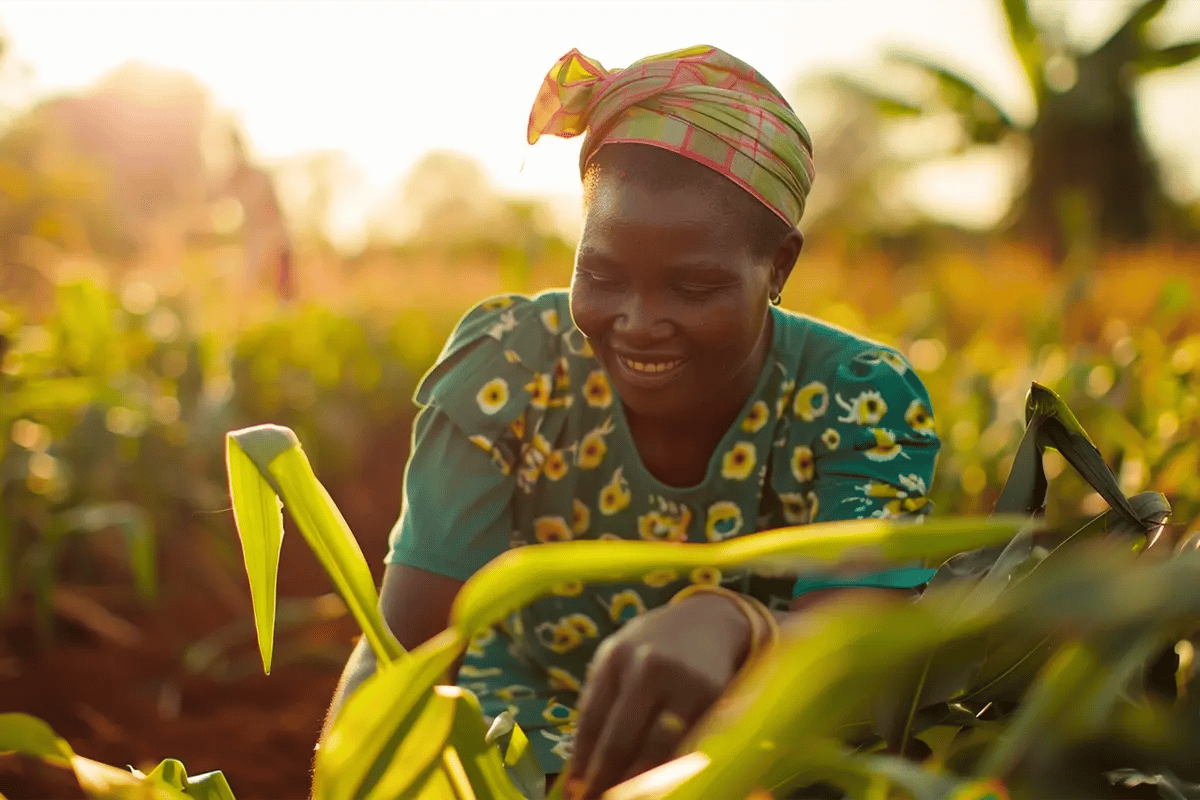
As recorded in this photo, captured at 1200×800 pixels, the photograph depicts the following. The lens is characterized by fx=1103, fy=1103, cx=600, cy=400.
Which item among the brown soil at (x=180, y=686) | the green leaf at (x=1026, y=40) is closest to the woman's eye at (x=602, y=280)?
the brown soil at (x=180, y=686)

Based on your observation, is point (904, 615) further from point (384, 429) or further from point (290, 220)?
point (290, 220)

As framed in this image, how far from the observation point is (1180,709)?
23.9 inches

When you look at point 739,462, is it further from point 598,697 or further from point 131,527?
point 131,527

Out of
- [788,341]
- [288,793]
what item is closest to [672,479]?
[788,341]

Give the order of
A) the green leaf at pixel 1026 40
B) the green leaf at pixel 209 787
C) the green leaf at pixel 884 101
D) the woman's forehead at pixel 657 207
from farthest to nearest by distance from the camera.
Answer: the green leaf at pixel 884 101 < the green leaf at pixel 1026 40 < the woman's forehead at pixel 657 207 < the green leaf at pixel 209 787

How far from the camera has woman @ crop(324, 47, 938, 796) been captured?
42.9 inches

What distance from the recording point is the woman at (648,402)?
1.09 metres

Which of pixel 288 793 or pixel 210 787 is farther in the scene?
pixel 288 793

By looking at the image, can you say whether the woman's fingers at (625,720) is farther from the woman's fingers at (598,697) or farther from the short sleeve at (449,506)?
the short sleeve at (449,506)

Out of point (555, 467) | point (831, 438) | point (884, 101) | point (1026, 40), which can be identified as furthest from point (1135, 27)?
point (555, 467)

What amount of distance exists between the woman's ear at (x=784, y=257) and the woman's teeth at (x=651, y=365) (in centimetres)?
17

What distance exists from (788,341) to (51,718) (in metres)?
1.48

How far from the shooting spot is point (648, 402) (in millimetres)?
1158

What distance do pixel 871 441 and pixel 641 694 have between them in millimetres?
663
